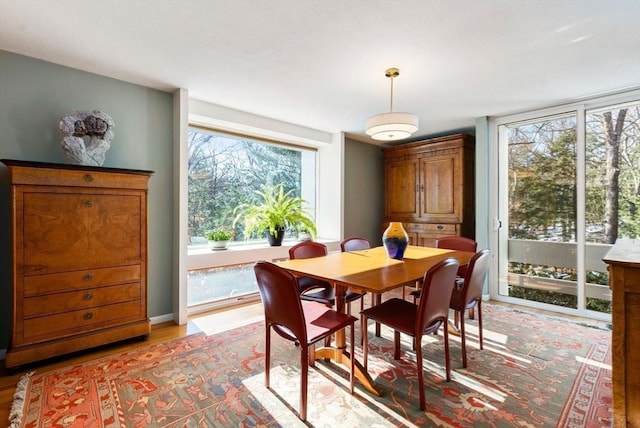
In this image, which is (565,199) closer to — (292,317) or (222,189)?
(292,317)

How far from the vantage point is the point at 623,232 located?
3.05m

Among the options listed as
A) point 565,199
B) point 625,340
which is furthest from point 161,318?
point 565,199

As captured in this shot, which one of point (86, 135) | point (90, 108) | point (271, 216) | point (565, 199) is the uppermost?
point (90, 108)

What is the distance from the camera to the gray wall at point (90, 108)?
2.32 metres

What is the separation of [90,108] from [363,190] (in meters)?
3.77

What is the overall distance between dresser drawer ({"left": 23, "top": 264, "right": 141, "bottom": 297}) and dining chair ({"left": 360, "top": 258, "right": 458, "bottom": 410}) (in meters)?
2.00

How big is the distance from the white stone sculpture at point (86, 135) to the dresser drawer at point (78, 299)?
1.02 meters

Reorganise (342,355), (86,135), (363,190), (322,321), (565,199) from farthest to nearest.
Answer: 1. (363,190)
2. (565,199)
3. (86,135)
4. (342,355)
5. (322,321)

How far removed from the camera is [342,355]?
84.3 inches

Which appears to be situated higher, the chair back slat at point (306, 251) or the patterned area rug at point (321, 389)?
the chair back slat at point (306, 251)

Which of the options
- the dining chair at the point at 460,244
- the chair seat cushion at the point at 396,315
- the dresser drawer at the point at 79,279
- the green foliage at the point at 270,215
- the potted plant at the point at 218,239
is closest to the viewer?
the chair seat cushion at the point at 396,315

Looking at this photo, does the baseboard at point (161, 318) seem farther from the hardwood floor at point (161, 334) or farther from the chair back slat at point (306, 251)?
the chair back slat at point (306, 251)

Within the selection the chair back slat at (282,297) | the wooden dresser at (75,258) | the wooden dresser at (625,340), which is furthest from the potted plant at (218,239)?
the wooden dresser at (625,340)

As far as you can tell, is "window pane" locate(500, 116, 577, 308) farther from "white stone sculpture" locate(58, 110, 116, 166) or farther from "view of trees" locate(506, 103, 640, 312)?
"white stone sculpture" locate(58, 110, 116, 166)
